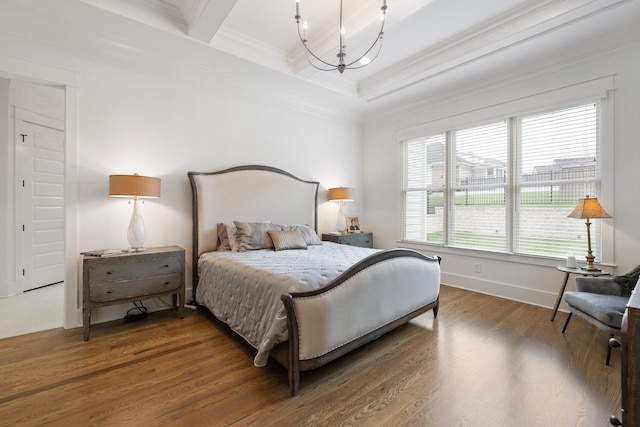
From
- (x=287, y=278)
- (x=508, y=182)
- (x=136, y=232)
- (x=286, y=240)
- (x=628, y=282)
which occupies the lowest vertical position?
(x=628, y=282)

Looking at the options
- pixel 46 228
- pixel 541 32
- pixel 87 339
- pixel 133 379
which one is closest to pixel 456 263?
pixel 541 32

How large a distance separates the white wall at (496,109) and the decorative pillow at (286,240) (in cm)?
214

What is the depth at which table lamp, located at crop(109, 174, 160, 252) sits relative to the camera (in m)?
2.74

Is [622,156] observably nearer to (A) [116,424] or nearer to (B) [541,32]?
(B) [541,32]

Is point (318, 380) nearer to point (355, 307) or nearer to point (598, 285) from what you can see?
point (355, 307)

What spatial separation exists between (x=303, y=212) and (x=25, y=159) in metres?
3.84

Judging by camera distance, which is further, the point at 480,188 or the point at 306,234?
the point at 480,188

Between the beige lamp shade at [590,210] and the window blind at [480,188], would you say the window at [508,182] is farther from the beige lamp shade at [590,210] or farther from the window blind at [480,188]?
the beige lamp shade at [590,210]

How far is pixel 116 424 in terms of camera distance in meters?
1.56

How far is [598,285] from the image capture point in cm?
267

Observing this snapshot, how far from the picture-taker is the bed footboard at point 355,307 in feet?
5.94

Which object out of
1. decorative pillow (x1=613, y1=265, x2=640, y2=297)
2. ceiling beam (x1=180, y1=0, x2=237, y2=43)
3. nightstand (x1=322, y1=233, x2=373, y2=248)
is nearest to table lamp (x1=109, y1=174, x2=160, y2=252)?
ceiling beam (x1=180, y1=0, x2=237, y2=43)

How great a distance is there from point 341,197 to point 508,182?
2.30 metres

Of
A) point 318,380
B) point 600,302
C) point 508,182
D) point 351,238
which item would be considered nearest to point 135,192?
point 318,380
